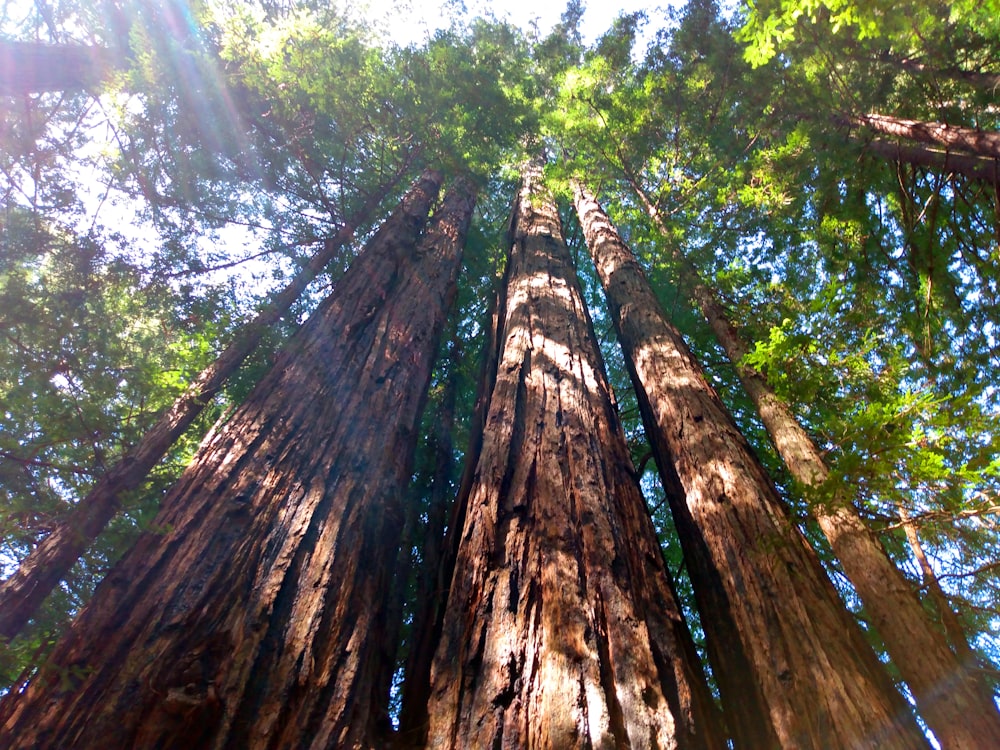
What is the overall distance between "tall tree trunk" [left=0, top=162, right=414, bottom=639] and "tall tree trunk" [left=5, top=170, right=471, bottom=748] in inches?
24.8

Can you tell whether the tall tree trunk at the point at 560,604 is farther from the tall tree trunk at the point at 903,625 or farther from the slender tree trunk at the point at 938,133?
the slender tree trunk at the point at 938,133

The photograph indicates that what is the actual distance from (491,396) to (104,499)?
2.61 meters

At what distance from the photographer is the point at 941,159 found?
4.83 meters

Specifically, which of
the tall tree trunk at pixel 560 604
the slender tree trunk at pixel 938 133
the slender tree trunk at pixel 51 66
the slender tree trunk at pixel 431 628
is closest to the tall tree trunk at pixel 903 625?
the tall tree trunk at pixel 560 604

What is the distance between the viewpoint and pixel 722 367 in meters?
5.64

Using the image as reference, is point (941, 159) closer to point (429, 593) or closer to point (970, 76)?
point (970, 76)

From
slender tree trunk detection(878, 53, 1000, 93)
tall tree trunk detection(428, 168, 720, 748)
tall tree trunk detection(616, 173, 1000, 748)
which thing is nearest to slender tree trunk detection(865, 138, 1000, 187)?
slender tree trunk detection(878, 53, 1000, 93)

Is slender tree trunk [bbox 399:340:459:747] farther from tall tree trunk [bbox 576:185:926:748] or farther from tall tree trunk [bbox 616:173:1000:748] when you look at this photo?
tall tree trunk [bbox 616:173:1000:748]

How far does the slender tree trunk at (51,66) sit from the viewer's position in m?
4.59

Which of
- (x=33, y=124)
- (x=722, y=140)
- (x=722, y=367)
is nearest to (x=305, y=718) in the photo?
(x=722, y=367)

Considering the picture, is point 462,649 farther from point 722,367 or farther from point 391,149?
point 391,149

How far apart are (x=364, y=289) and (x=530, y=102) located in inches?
247

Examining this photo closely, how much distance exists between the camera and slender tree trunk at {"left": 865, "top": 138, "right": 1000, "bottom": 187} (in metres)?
4.31

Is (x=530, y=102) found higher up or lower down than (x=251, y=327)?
higher up
